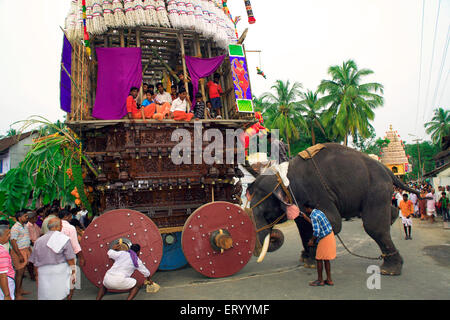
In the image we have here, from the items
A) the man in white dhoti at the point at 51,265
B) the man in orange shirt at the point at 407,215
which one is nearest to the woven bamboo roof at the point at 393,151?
the man in orange shirt at the point at 407,215

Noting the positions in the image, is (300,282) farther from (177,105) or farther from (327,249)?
(177,105)

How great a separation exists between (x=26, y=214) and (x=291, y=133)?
26.5 m

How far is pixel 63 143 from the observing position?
372 inches

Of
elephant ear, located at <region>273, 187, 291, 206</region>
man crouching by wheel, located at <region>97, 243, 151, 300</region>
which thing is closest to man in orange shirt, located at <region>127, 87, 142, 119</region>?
man crouching by wheel, located at <region>97, 243, 151, 300</region>

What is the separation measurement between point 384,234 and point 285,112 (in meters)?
26.3

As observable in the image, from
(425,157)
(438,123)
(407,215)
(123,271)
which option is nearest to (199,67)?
(123,271)

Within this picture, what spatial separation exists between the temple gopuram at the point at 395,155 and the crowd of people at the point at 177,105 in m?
25.3

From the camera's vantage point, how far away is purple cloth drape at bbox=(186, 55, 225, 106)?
7.65 metres

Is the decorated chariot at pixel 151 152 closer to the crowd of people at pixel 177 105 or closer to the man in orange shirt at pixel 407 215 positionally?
the crowd of people at pixel 177 105

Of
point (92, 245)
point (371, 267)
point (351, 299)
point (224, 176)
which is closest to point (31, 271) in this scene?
point (92, 245)

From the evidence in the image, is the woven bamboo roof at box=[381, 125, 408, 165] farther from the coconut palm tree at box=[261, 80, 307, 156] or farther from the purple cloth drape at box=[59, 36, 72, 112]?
the purple cloth drape at box=[59, 36, 72, 112]

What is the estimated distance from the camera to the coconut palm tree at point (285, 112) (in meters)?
30.3

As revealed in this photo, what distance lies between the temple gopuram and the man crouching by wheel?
2849 cm

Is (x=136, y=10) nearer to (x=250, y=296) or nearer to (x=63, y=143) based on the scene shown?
(x=63, y=143)
